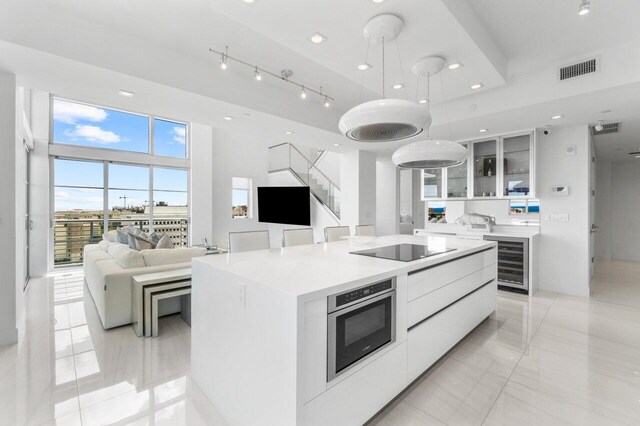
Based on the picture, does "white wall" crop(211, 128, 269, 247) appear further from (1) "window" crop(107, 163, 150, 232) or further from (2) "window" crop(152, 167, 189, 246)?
(1) "window" crop(107, 163, 150, 232)

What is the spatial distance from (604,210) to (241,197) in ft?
31.0

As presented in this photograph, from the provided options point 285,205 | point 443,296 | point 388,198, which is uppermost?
point 388,198

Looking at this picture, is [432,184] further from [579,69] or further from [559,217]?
[579,69]

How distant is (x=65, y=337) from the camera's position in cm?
279

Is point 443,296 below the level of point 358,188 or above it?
below

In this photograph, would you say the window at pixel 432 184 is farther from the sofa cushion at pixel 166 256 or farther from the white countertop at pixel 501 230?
the sofa cushion at pixel 166 256

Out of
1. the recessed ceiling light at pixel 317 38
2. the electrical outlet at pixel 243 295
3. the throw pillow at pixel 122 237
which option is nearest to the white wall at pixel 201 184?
the throw pillow at pixel 122 237

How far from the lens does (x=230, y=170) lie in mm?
8250

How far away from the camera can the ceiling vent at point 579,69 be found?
113 inches

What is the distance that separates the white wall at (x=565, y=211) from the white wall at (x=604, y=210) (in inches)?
148

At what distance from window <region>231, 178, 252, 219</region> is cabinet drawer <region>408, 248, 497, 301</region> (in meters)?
6.87

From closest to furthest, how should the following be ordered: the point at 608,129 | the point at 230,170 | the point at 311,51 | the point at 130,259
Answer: the point at 311,51
the point at 130,259
the point at 608,129
the point at 230,170

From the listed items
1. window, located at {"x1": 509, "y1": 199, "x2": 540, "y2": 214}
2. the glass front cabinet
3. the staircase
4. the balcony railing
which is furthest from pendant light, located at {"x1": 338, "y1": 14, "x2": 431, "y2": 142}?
the balcony railing

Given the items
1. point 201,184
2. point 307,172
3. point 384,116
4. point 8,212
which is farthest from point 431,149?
point 201,184
